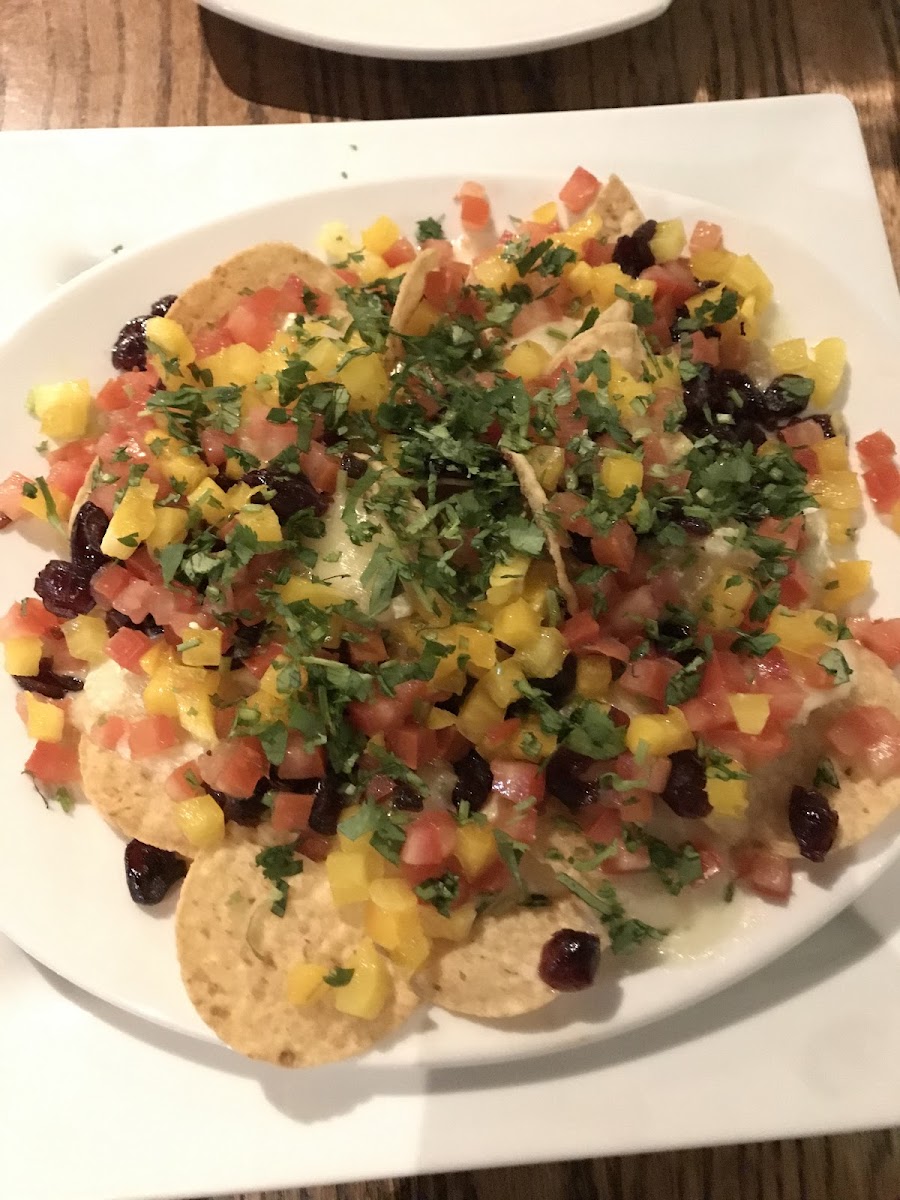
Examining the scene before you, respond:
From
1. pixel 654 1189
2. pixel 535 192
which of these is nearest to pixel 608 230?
pixel 535 192

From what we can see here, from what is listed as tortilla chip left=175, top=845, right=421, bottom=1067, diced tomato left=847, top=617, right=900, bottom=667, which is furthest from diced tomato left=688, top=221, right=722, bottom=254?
tortilla chip left=175, top=845, right=421, bottom=1067

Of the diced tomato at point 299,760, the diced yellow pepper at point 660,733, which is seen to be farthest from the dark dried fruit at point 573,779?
the diced tomato at point 299,760

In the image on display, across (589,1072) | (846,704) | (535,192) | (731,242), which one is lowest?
(589,1072)

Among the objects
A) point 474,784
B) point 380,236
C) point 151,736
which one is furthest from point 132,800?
point 380,236

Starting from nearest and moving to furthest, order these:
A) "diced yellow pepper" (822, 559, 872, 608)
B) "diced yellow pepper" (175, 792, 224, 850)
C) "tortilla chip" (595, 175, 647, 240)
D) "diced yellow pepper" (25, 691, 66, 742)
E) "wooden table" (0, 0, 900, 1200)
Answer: "diced yellow pepper" (175, 792, 224, 850) < "diced yellow pepper" (25, 691, 66, 742) < "diced yellow pepper" (822, 559, 872, 608) < "tortilla chip" (595, 175, 647, 240) < "wooden table" (0, 0, 900, 1200)

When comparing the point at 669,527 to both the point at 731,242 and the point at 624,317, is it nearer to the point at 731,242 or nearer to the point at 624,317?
the point at 624,317

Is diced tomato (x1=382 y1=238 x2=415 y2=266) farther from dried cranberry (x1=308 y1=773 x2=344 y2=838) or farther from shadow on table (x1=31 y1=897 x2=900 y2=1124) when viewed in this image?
shadow on table (x1=31 y1=897 x2=900 y2=1124)
